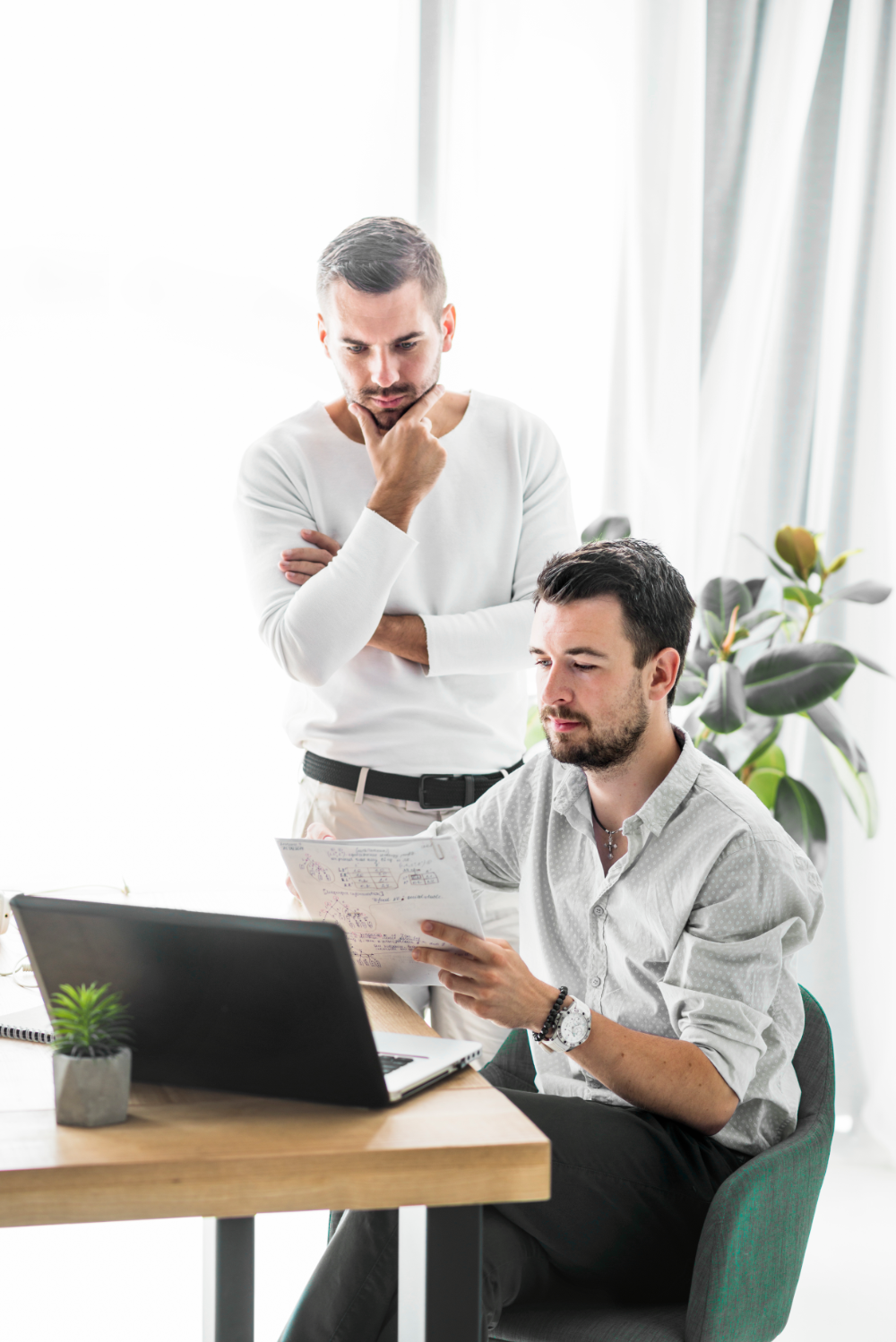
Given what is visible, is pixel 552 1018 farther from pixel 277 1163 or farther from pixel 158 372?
pixel 158 372

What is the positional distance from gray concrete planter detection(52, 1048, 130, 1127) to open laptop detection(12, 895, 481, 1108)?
0.06 m

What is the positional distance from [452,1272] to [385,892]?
38 centimetres

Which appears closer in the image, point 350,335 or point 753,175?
point 350,335

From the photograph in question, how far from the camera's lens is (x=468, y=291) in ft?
9.15

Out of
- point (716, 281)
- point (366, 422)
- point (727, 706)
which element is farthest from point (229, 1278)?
point (716, 281)

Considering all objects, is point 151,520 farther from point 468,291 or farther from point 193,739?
point 468,291

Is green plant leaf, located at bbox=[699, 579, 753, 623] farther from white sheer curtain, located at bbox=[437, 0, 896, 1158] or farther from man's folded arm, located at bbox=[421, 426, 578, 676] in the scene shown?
man's folded arm, located at bbox=[421, 426, 578, 676]

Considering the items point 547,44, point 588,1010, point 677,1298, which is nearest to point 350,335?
point 588,1010

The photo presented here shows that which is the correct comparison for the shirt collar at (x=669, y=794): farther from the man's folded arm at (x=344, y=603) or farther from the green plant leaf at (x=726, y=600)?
the green plant leaf at (x=726, y=600)

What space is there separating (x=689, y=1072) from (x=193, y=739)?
174 cm

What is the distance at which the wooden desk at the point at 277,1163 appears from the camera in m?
0.80

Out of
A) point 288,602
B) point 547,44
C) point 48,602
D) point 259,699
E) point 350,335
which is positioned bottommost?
point 259,699

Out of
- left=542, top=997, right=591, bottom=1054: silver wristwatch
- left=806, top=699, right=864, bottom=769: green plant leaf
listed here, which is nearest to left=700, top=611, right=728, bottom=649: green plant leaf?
left=806, top=699, right=864, bottom=769: green plant leaf

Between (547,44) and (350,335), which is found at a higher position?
(547,44)
